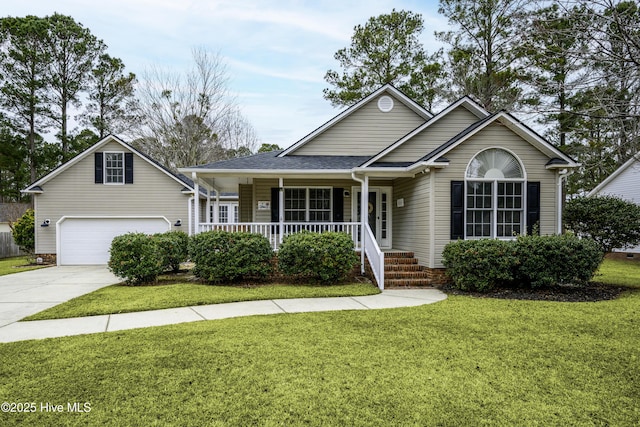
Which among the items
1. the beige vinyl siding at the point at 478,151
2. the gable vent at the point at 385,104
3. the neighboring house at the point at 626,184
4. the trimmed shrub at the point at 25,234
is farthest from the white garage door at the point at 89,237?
the neighboring house at the point at 626,184

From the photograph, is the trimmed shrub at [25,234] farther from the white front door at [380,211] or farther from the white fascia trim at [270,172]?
the white front door at [380,211]

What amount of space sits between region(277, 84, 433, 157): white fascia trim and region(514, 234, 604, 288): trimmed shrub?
6.24 meters

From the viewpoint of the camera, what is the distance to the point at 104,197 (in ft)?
48.8

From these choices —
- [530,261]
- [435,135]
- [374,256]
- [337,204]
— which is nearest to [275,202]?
[337,204]

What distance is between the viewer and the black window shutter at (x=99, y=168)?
48.9 ft

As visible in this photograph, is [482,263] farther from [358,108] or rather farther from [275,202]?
[358,108]

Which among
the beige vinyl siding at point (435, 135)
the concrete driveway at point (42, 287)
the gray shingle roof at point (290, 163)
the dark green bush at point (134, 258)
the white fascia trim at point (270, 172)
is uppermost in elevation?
the beige vinyl siding at point (435, 135)

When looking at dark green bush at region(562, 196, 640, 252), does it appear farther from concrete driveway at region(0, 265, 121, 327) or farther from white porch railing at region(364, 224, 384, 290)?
concrete driveway at region(0, 265, 121, 327)

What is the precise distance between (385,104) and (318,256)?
6905 mm

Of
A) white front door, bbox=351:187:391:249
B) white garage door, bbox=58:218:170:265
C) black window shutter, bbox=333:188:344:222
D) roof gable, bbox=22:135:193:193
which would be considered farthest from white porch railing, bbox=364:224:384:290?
white garage door, bbox=58:218:170:265

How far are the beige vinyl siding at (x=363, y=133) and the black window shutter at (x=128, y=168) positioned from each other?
24.0ft

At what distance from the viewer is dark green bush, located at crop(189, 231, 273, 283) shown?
896 cm

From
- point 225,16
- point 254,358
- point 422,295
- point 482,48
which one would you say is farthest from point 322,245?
point 482,48

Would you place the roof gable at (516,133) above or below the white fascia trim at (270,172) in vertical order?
above
